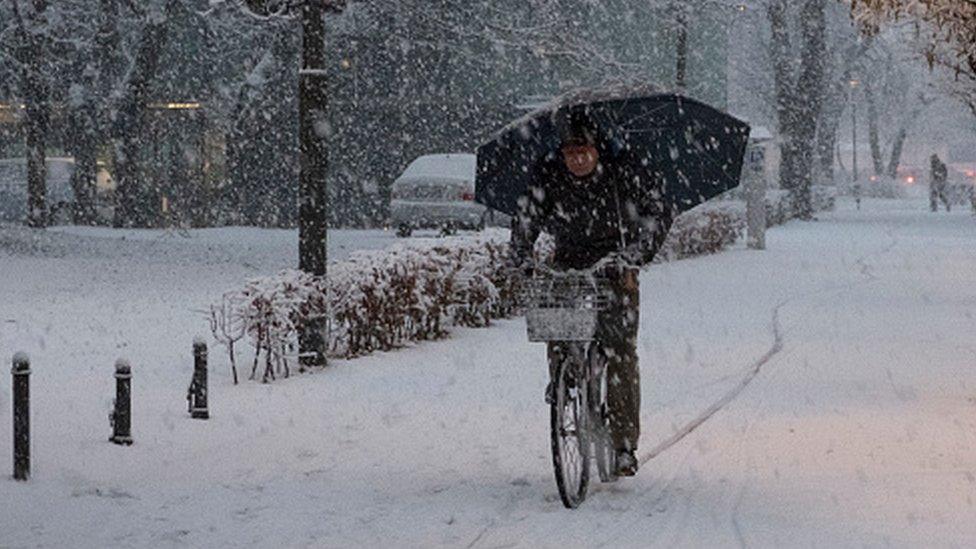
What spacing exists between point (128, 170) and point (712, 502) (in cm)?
3079

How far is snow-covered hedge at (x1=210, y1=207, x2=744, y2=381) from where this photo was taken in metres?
13.1

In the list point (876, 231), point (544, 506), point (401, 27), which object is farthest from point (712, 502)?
point (876, 231)

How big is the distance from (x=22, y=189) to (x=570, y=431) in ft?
120

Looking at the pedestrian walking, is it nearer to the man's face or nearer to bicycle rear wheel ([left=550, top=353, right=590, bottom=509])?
the man's face

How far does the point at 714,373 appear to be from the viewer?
14289mm

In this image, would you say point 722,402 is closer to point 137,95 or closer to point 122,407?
point 122,407

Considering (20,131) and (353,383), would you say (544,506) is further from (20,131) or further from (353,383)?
(20,131)

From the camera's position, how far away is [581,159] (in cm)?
862

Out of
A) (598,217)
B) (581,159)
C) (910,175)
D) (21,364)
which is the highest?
(910,175)

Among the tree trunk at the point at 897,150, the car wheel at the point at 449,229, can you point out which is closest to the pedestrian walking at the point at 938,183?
the tree trunk at the point at 897,150

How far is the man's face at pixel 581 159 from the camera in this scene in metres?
8.62

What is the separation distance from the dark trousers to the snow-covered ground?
33 cm

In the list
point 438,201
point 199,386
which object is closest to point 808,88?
point 438,201

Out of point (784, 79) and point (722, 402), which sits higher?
point (784, 79)
